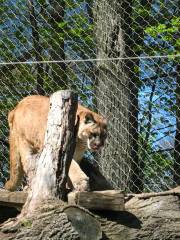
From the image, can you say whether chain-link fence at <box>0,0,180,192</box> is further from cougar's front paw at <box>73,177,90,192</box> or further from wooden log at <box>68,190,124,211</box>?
wooden log at <box>68,190,124,211</box>

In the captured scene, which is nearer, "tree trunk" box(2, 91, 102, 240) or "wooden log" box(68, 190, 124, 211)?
"tree trunk" box(2, 91, 102, 240)

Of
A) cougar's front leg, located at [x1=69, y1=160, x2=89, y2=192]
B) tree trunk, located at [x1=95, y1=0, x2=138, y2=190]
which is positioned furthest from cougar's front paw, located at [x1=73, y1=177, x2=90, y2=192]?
tree trunk, located at [x1=95, y1=0, x2=138, y2=190]

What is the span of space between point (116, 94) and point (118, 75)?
7.0 inches

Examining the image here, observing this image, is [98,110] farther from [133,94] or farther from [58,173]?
[58,173]

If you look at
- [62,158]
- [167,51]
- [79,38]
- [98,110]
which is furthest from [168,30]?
[62,158]

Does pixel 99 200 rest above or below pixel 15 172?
below

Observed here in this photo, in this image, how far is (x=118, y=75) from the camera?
229 inches

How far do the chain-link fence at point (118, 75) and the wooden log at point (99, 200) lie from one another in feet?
5.51

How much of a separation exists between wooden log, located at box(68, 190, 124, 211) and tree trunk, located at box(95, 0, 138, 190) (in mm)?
2125

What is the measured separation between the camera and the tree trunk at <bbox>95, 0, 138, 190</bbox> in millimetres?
5637

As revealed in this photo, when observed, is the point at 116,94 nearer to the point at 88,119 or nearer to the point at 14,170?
the point at 88,119

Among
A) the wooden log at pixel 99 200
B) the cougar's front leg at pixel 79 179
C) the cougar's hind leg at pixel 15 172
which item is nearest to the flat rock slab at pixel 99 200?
the wooden log at pixel 99 200

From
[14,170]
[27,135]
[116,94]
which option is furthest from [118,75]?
[14,170]

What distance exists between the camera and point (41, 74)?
306 inches
